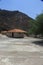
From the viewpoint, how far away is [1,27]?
95250mm

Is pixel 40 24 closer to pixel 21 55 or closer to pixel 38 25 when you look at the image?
pixel 38 25

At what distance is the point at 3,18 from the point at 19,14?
1086 cm

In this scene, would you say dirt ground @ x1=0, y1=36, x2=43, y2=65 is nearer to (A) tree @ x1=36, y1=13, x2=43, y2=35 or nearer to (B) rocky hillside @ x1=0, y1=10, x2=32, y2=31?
(A) tree @ x1=36, y1=13, x2=43, y2=35

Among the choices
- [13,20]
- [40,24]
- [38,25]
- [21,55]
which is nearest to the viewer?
[21,55]

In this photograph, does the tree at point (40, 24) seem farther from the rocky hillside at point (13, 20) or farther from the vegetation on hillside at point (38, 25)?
the rocky hillside at point (13, 20)

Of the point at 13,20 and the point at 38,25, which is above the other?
the point at 13,20

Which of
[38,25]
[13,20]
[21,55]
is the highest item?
[13,20]

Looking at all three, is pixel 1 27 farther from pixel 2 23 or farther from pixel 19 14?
pixel 19 14

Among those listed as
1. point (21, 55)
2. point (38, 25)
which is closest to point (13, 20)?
point (38, 25)

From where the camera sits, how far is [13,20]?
11038cm

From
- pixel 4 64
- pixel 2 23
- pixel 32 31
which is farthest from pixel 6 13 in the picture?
pixel 4 64

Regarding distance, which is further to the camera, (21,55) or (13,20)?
(13,20)

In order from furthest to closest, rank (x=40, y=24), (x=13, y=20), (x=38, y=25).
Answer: (x=13, y=20) → (x=38, y=25) → (x=40, y=24)

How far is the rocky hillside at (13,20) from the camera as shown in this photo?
104m
